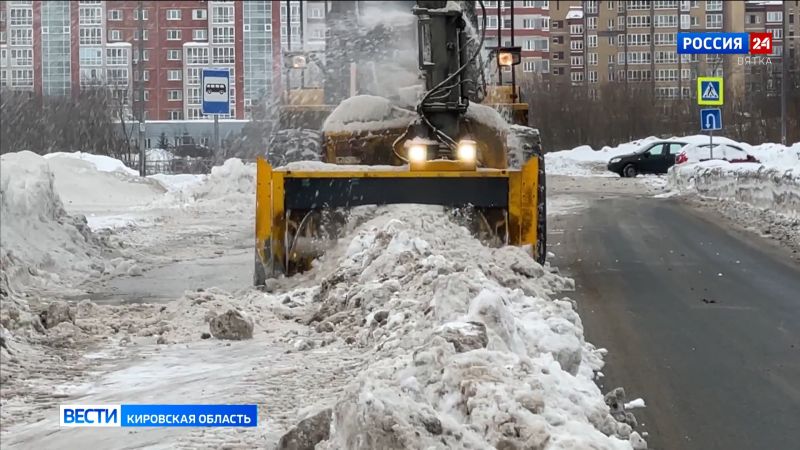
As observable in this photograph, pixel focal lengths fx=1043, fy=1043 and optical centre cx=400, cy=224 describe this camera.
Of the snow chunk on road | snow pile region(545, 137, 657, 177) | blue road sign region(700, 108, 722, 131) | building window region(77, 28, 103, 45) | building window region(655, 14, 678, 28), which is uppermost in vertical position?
building window region(655, 14, 678, 28)

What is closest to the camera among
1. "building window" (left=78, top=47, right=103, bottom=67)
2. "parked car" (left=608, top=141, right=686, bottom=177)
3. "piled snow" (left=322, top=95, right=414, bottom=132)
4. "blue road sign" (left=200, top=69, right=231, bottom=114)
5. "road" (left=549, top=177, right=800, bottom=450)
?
"road" (left=549, top=177, right=800, bottom=450)

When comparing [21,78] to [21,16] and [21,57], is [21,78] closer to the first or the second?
[21,57]

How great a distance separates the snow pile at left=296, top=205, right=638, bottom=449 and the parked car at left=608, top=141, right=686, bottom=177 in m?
30.3

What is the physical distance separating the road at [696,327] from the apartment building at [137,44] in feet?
40.3

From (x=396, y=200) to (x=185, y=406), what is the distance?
5026 mm

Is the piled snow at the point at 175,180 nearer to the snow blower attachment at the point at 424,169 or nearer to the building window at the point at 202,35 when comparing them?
the building window at the point at 202,35

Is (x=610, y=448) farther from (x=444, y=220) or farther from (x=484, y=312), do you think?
(x=444, y=220)

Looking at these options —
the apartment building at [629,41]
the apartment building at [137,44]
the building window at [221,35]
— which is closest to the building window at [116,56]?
the apartment building at [137,44]

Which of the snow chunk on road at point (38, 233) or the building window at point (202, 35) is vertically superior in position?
the building window at point (202, 35)

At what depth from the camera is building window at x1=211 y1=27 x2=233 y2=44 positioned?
26.2 m

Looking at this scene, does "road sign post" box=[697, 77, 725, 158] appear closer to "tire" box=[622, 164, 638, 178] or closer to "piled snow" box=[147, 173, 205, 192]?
"tire" box=[622, 164, 638, 178]

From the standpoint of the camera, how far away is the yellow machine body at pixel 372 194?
32.0ft

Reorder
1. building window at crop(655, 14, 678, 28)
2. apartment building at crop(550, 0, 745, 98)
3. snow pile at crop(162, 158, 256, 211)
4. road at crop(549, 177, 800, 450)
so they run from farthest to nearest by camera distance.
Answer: building window at crop(655, 14, 678, 28) → apartment building at crop(550, 0, 745, 98) → snow pile at crop(162, 158, 256, 211) → road at crop(549, 177, 800, 450)

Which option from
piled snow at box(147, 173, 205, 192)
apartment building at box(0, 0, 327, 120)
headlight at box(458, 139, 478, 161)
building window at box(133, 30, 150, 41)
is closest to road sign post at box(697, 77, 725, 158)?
apartment building at box(0, 0, 327, 120)
